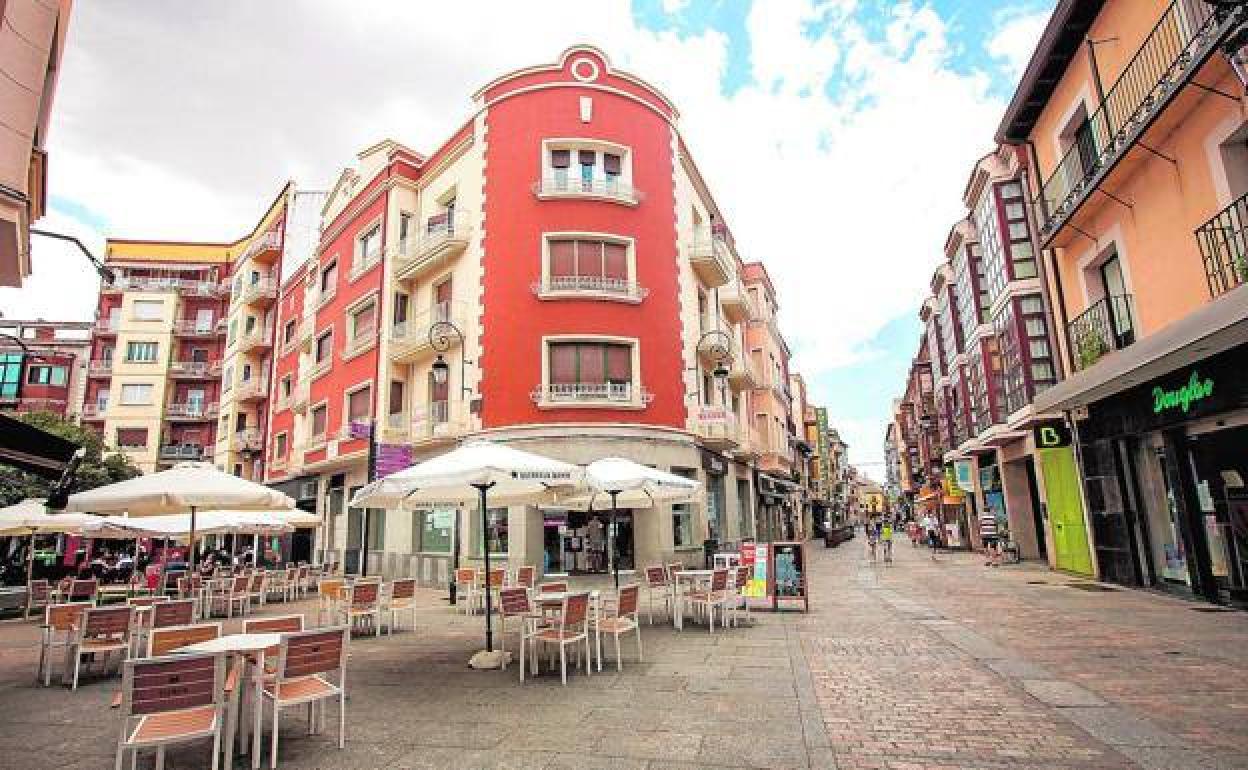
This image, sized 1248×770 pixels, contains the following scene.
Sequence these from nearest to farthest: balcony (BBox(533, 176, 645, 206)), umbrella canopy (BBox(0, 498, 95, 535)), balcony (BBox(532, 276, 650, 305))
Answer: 1. umbrella canopy (BBox(0, 498, 95, 535))
2. balcony (BBox(532, 276, 650, 305))
3. balcony (BBox(533, 176, 645, 206))

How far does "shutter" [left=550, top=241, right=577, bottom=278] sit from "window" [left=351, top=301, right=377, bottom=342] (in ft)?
27.0

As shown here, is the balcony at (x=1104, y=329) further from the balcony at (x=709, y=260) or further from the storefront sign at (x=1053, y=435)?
the balcony at (x=709, y=260)

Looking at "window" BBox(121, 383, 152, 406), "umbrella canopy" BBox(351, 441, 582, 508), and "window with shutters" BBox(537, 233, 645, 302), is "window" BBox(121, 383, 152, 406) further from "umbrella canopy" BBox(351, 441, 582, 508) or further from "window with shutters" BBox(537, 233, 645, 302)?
"umbrella canopy" BBox(351, 441, 582, 508)

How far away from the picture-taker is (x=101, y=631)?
7402 millimetres

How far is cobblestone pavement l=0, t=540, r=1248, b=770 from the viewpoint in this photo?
4.62 metres

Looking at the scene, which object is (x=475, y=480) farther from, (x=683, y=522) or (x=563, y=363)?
(x=683, y=522)

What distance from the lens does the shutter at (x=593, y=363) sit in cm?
1814

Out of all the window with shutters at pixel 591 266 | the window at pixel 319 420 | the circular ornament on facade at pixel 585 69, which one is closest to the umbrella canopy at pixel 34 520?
the window with shutters at pixel 591 266

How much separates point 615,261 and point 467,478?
13.1 metres

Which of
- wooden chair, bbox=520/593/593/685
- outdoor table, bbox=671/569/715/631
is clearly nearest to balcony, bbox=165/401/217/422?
outdoor table, bbox=671/569/715/631

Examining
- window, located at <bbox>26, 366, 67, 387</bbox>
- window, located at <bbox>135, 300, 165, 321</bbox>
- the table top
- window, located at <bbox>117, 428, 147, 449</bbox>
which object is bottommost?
the table top

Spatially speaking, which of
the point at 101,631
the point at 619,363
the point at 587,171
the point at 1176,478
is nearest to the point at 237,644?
the point at 101,631

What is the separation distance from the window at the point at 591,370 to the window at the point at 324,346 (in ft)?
42.5

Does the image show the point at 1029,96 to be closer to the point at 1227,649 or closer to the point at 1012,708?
the point at 1227,649
